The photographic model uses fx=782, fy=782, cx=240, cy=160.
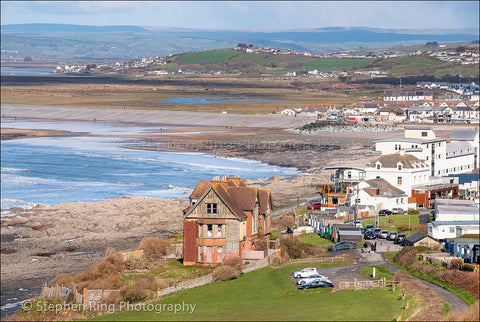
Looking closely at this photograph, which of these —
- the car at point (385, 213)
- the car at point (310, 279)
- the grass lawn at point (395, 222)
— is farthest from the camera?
the car at point (385, 213)

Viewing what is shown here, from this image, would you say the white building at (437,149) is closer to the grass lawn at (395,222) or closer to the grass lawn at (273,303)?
the grass lawn at (395,222)

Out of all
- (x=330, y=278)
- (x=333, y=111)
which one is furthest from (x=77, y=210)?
(x=333, y=111)

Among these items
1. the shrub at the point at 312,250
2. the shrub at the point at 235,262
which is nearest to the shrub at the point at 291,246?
the shrub at the point at 312,250

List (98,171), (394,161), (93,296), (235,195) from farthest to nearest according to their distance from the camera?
(98,171), (394,161), (235,195), (93,296)

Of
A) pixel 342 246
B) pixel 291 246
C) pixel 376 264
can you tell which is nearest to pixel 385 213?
pixel 342 246

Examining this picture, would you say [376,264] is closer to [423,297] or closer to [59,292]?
[423,297]

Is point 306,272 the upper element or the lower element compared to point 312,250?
upper

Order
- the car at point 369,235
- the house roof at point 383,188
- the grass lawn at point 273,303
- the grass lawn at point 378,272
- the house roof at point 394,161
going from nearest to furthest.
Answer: the grass lawn at point 273,303, the grass lawn at point 378,272, the car at point 369,235, the house roof at point 383,188, the house roof at point 394,161
